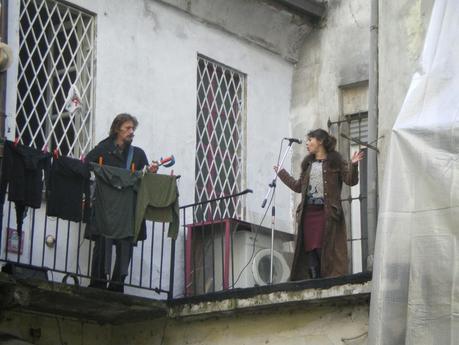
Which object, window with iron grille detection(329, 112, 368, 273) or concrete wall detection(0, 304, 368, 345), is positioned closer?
concrete wall detection(0, 304, 368, 345)

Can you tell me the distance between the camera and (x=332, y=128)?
1552cm

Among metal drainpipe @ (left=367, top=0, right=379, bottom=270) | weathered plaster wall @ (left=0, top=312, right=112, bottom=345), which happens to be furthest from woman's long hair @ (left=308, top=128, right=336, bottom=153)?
weathered plaster wall @ (left=0, top=312, right=112, bottom=345)

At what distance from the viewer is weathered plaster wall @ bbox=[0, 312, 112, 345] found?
12.7 meters

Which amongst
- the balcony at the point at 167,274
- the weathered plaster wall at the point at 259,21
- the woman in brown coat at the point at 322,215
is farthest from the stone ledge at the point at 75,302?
the weathered plaster wall at the point at 259,21

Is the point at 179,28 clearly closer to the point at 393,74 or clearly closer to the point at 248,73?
the point at 248,73

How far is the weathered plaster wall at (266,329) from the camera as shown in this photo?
1208 cm

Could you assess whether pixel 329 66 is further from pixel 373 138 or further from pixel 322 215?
pixel 322 215

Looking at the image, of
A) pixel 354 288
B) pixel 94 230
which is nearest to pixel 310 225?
pixel 354 288

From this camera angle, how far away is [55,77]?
1378 cm

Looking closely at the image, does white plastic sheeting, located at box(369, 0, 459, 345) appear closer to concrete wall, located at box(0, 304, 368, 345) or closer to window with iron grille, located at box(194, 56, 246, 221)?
concrete wall, located at box(0, 304, 368, 345)

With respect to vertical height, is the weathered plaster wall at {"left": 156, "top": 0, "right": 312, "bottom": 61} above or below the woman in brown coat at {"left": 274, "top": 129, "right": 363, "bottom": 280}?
above

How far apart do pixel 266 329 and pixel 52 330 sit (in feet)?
7.13

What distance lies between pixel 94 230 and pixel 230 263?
6.56ft

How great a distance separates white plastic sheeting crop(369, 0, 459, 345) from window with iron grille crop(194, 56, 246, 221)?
4192 mm
